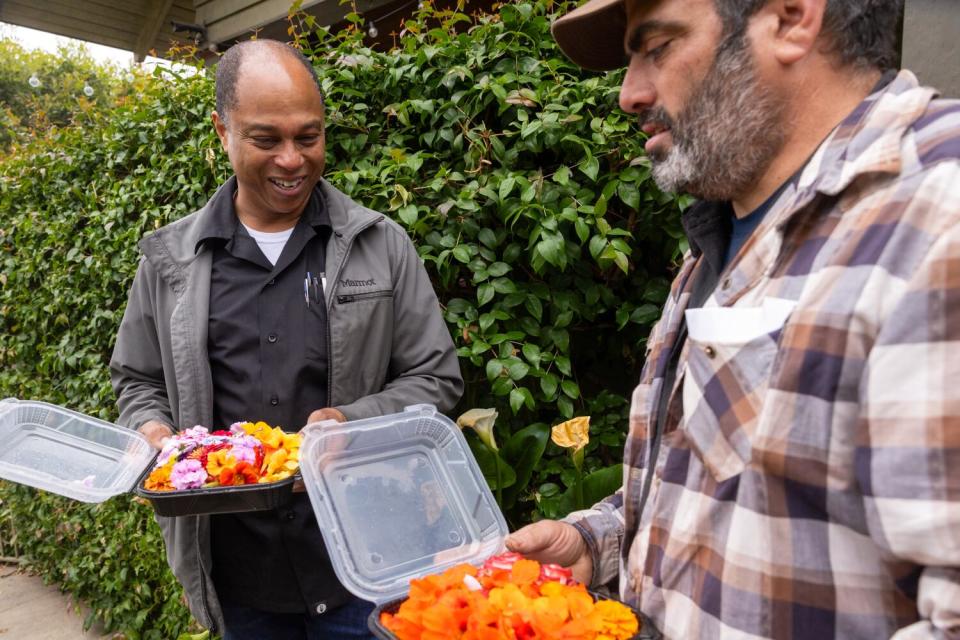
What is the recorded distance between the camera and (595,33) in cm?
138

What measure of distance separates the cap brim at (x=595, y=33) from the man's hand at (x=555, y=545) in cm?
94

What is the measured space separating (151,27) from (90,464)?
7243mm

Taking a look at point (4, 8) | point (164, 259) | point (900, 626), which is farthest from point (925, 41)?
point (4, 8)

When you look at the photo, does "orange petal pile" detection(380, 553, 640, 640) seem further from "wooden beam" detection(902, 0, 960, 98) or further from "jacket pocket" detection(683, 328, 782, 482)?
"wooden beam" detection(902, 0, 960, 98)

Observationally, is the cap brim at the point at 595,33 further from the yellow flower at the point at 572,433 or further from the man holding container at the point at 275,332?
the yellow flower at the point at 572,433

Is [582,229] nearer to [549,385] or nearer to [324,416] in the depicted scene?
[549,385]

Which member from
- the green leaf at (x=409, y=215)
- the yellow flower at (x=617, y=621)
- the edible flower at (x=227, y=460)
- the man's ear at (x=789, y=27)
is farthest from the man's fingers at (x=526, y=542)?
the green leaf at (x=409, y=215)

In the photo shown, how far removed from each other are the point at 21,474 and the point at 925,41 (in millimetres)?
2466

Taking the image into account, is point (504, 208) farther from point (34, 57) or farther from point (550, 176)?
point (34, 57)

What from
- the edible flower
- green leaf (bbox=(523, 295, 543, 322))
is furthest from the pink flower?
green leaf (bbox=(523, 295, 543, 322))

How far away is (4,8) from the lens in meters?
7.12

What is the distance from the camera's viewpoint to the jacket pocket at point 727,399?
90 centimetres

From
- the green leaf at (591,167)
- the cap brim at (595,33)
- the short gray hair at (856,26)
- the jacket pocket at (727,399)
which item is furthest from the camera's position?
the green leaf at (591,167)

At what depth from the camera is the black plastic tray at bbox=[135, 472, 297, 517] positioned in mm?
1569
